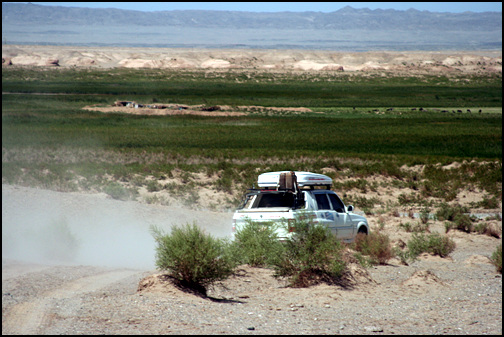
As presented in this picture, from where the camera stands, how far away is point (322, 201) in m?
13.7

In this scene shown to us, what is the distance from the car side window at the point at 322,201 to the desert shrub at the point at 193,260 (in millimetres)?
3996

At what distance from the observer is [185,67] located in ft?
614

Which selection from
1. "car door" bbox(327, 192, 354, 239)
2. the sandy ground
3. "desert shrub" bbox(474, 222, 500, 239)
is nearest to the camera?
the sandy ground

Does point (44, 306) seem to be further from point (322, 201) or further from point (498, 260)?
point (498, 260)

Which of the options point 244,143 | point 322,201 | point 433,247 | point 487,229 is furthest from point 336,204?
point 244,143

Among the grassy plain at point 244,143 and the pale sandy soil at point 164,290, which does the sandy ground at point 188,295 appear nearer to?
the pale sandy soil at point 164,290

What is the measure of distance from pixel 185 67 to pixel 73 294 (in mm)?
182319

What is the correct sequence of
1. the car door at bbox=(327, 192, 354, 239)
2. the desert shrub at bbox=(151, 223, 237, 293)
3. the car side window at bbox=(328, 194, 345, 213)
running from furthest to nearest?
the car side window at bbox=(328, 194, 345, 213) → the car door at bbox=(327, 192, 354, 239) → the desert shrub at bbox=(151, 223, 237, 293)

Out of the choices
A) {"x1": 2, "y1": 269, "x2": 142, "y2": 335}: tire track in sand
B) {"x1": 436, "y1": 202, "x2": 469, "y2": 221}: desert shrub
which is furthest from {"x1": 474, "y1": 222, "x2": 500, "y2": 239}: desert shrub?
{"x1": 2, "y1": 269, "x2": 142, "y2": 335}: tire track in sand

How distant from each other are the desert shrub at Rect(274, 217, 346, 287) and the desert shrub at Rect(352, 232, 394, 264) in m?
2.84

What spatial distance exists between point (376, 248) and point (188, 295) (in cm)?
606

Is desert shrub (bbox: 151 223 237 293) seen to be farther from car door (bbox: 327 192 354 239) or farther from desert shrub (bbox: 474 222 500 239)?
desert shrub (bbox: 474 222 500 239)

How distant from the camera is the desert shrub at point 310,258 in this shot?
35.6 feet

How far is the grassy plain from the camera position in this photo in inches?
→ 1139
